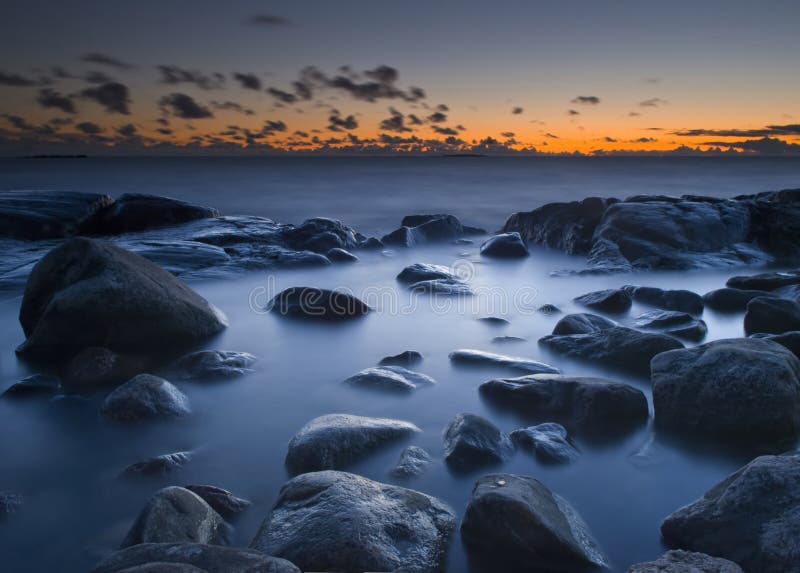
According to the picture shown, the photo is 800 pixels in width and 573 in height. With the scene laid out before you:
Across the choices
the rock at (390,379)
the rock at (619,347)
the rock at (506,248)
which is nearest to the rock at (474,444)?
the rock at (390,379)

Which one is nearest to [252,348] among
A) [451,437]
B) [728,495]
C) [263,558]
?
[451,437]

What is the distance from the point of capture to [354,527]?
7.23ft

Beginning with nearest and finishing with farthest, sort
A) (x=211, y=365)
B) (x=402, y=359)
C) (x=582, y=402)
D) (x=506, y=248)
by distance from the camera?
(x=582, y=402) < (x=211, y=365) < (x=402, y=359) < (x=506, y=248)

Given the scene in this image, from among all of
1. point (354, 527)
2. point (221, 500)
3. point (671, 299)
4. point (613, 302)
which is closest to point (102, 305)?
point (221, 500)

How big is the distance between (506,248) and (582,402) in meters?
7.36

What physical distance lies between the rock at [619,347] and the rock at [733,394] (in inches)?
35.6

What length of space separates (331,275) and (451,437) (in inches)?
237

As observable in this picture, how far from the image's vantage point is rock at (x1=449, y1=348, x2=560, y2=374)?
4.40 meters

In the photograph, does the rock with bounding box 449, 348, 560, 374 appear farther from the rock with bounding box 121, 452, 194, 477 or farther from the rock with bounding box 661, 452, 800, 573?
the rock with bounding box 121, 452, 194, 477

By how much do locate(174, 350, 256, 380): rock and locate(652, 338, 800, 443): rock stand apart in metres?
3.21

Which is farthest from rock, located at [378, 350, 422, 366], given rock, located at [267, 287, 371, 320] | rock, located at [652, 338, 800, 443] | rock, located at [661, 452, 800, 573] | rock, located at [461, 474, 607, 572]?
rock, located at [661, 452, 800, 573]

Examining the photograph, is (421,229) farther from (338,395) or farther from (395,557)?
(395,557)

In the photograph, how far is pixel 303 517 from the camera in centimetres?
232

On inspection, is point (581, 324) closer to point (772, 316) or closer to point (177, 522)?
point (772, 316)
